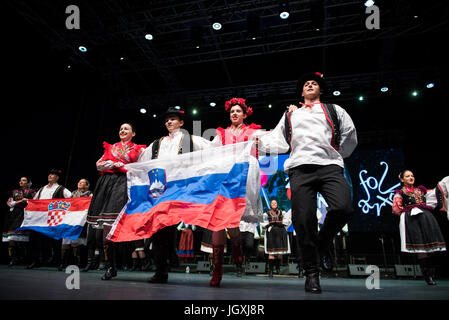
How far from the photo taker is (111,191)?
3.27 metres

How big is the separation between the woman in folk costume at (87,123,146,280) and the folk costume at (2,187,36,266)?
12.9 ft

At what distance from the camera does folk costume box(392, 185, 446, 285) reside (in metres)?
4.27

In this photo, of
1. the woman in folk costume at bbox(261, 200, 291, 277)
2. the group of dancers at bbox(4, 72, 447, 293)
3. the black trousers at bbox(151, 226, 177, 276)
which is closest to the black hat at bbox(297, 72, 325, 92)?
the group of dancers at bbox(4, 72, 447, 293)

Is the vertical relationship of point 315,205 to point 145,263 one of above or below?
above

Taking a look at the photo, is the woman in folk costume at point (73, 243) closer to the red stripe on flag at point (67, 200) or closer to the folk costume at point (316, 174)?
the red stripe on flag at point (67, 200)

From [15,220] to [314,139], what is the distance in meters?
6.65

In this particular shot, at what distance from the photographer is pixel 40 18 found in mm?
6887

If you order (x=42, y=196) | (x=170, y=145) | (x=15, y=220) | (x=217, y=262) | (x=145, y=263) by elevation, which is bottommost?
(x=145, y=263)

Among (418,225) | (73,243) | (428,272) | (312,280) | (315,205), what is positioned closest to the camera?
(312,280)

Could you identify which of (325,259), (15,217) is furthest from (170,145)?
(15,217)

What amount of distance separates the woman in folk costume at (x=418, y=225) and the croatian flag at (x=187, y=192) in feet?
11.0

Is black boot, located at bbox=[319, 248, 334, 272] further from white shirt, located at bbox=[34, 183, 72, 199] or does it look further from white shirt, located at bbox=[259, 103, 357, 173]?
white shirt, located at bbox=[34, 183, 72, 199]

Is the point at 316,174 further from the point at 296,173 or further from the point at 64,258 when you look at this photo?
the point at 64,258
